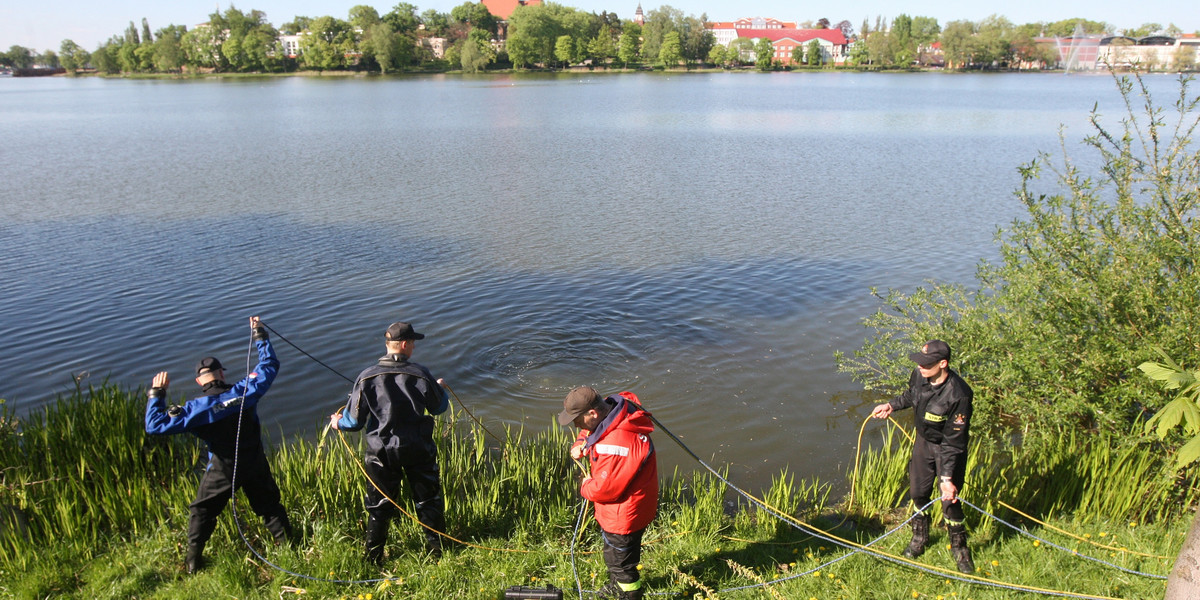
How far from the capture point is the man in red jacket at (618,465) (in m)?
4.59

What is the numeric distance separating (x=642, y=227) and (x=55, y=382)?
13.8 m

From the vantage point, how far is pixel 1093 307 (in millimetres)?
7684

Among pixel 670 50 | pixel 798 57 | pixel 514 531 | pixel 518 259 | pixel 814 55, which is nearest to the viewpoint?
pixel 514 531

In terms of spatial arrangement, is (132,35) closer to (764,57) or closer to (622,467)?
(764,57)

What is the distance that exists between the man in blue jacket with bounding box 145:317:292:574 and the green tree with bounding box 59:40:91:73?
205646 millimetres

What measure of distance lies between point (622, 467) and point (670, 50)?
140566mm

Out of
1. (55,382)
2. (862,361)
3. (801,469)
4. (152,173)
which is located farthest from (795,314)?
(152,173)

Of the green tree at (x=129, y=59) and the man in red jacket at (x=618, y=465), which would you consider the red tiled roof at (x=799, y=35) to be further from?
the man in red jacket at (x=618, y=465)

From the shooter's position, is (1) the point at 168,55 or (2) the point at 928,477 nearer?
(2) the point at 928,477

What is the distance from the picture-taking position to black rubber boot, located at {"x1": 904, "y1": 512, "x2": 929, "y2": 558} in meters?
5.89

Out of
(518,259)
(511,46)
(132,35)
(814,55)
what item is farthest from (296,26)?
(518,259)

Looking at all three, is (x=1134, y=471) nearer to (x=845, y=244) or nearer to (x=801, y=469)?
(x=801, y=469)

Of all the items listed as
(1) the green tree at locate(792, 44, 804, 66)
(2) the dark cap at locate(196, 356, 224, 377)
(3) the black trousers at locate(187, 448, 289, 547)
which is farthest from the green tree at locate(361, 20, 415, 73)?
(3) the black trousers at locate(187, 448, 289, 547)

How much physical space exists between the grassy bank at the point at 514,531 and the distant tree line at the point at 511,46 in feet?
400
